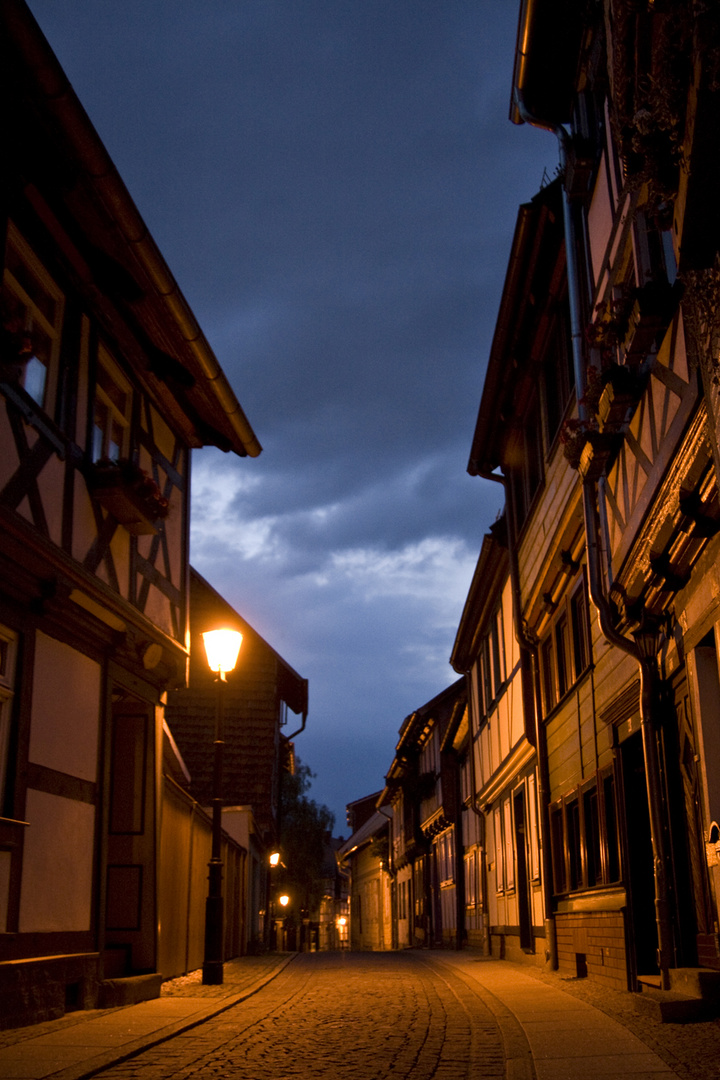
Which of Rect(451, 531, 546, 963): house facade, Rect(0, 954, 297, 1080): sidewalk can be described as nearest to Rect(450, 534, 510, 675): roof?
Rect(451, 531, 546, 963): house facade

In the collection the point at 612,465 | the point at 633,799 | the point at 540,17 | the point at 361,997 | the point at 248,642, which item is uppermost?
the point at 540,17

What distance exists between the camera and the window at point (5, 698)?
8.38 metres

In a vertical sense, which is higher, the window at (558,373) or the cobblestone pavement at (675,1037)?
the window at (558,373)

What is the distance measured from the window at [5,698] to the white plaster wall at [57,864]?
403 mm

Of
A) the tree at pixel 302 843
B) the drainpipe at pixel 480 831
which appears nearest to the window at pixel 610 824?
the drainpipe at pixel 480 831

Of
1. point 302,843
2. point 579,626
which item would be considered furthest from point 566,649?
point 302,843

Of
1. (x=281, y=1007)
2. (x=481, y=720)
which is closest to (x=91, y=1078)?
(x=281, y=1007)

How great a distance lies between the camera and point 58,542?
934 cm

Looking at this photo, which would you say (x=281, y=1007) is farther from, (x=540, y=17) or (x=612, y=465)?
(x=540, y=17)

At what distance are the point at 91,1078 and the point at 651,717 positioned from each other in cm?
495

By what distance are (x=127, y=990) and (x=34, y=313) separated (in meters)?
6.36

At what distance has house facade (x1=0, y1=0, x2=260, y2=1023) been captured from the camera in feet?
27.7

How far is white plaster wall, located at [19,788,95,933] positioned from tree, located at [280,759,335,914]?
43.4m

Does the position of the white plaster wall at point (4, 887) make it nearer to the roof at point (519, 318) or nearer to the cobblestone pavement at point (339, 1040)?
the cobblestone pavement at point (339, 1040)
